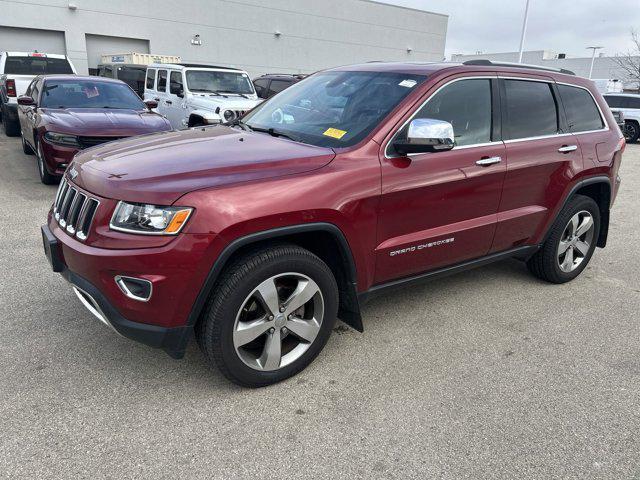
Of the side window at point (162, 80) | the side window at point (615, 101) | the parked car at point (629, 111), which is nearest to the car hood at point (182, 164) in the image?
the side window at point (162, 80)

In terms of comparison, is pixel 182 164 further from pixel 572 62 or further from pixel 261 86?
pixel 572 62

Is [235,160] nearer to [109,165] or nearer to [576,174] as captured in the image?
[109,165]

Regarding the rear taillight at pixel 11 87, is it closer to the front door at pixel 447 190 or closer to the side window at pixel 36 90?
the side window at pixel 36 90

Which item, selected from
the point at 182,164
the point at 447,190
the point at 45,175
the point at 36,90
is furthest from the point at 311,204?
the point at 36,90

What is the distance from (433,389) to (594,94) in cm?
325

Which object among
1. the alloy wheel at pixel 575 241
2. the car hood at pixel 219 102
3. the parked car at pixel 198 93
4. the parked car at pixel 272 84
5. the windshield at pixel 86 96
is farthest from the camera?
the parked car at pixel 272 84

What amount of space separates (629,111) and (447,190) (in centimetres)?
2068

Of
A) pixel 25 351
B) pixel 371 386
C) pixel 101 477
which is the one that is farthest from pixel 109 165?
pixel 371 386

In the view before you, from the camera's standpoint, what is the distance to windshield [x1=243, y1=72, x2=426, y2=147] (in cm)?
311

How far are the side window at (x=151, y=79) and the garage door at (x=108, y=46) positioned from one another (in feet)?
51.5

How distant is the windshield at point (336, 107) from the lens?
311 cm

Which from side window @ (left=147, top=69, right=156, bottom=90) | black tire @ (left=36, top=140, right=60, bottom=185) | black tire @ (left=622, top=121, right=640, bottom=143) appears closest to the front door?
black tire @ (left=36, top=140, right=60, bottom=185)

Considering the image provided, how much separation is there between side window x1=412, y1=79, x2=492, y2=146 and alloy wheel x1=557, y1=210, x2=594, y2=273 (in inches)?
54.8

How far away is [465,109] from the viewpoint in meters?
3.44
